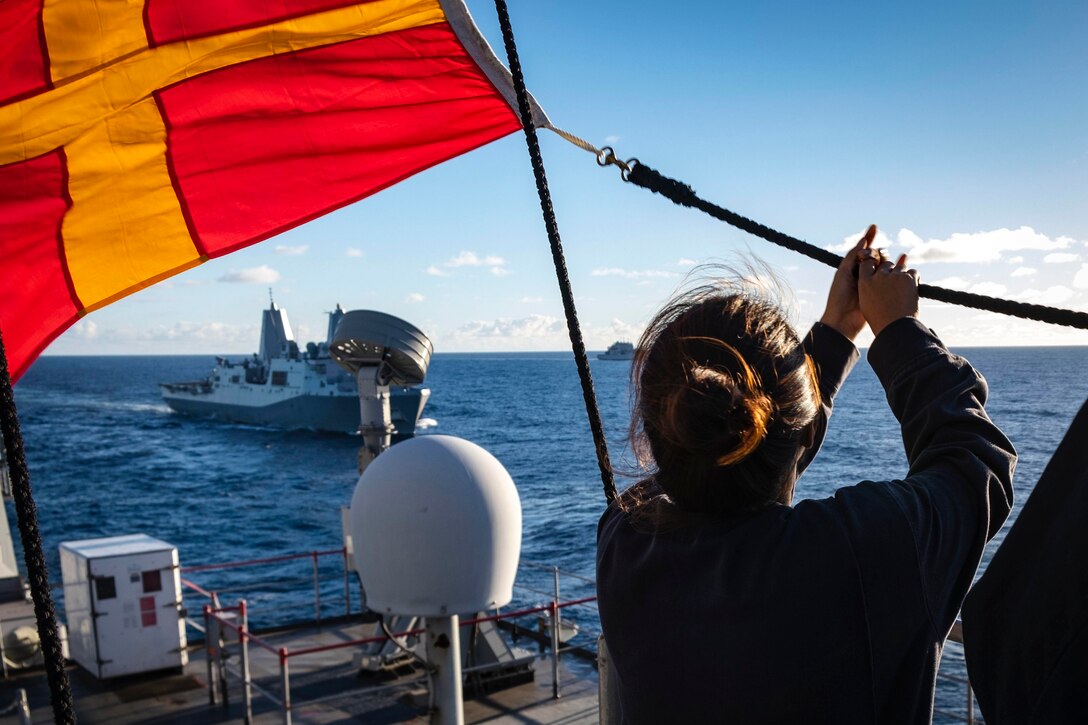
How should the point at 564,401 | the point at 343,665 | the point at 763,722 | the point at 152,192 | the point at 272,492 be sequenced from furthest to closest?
1. the point at 564,401
2. the point at 272,492
3. the point at 343,665
4. the point at 152,192
5. the point at 763,722

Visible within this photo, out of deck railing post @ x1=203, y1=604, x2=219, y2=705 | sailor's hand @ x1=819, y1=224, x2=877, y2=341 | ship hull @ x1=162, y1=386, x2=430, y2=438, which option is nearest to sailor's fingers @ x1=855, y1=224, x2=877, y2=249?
sailor's hand @ x1=819, y1=224, x2=877, y2=341

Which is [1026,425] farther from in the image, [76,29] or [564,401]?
[76,29]

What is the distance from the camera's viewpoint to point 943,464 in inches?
52.8

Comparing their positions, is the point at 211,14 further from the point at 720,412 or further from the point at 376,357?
the point at 376,357

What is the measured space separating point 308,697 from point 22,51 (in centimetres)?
966

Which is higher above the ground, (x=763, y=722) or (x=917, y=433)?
(x=917, y=433)

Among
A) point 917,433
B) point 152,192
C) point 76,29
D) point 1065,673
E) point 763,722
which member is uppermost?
point 76,29

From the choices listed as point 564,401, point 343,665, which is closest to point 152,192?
point 343,665

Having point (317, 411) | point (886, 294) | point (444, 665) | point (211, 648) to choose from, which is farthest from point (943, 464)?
point (317, 411)

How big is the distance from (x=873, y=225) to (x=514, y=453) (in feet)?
214

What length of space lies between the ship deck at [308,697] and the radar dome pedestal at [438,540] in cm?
384

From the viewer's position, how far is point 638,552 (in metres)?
1.50

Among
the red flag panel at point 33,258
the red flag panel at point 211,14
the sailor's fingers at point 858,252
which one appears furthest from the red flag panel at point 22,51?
the sailor's fingers at point 858,252

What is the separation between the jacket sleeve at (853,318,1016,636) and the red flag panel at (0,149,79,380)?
341 centimetres
